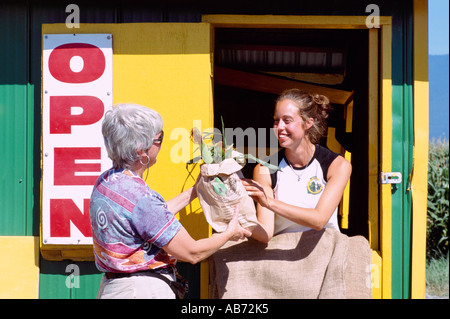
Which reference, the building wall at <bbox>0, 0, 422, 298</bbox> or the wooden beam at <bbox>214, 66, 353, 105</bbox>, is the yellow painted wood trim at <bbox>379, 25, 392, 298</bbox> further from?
the wooden beam at <bbox>214, 66, 353, 105</bbox>

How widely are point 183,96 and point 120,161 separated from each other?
1.20 m

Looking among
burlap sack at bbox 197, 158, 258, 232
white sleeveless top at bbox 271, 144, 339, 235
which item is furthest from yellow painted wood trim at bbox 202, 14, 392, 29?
burlap sack at bbox 197, 158, 258, 232

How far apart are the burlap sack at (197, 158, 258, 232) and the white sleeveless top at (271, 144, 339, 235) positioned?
1.34 ft

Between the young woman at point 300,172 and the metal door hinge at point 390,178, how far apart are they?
0.49 metres

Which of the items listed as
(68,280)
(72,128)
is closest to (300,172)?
(72,128)

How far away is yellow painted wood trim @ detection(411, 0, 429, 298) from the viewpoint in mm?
3662

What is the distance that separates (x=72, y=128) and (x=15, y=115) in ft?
1.88

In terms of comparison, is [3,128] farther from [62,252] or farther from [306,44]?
[306,44]

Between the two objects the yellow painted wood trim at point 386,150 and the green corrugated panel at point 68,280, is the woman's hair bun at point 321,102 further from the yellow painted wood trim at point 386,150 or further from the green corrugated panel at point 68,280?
the green corrugated panel at point 68,280

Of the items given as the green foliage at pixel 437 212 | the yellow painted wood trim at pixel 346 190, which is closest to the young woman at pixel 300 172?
the yellow painted wood trim at pixel 346 190

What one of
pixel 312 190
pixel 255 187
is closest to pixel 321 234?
pixel 312 190

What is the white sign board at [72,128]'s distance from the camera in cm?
353

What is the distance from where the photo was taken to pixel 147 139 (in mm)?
2479

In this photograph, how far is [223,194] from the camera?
2854mm
